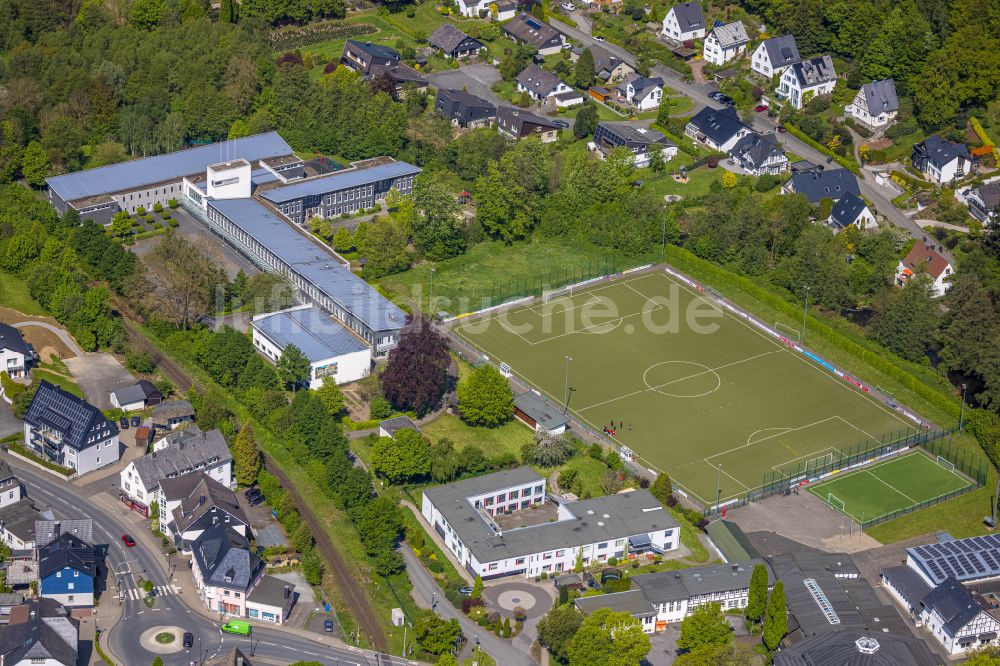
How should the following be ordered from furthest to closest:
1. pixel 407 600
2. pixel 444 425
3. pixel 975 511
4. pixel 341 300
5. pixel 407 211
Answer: pixel 407 211, pixel 341 300, pixel 444 425, pixel 975 511, pixel 407 600

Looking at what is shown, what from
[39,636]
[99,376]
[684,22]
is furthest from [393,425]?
[684,22]

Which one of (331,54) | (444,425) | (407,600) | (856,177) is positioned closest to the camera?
(407,600)

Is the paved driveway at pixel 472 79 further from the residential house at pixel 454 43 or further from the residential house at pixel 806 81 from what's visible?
the residential house at pixel 806 81

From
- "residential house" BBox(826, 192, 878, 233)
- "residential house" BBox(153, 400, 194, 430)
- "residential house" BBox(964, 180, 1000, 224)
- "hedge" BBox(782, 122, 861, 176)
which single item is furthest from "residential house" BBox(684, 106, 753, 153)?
"residential house" BBox(153, 400, 194, 430)

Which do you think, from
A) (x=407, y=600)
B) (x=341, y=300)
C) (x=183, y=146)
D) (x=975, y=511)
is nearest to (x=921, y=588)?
(x=975, y=511)

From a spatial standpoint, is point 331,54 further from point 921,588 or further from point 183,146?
point 921,588

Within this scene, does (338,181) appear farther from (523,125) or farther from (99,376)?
(99,376)

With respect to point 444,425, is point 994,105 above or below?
above
